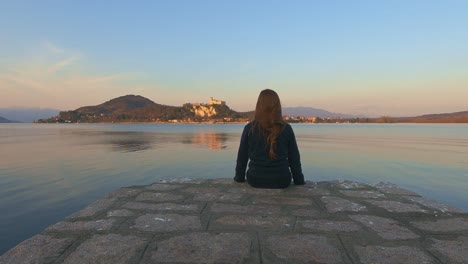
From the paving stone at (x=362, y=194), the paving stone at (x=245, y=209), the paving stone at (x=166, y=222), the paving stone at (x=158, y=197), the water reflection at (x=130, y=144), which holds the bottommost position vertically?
the water reflection at (x=130, y=144)

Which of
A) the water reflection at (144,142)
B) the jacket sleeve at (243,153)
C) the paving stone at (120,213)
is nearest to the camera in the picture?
the paving stone at (120,213)

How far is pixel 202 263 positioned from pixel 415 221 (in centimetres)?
309

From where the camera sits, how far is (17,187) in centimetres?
1163

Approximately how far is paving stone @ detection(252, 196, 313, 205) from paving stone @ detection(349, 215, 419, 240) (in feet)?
3.01

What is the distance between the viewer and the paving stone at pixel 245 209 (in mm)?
4520

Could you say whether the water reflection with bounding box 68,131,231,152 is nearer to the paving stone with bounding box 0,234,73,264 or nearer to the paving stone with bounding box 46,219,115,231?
the paving stone with bounding box 46,219,115,231

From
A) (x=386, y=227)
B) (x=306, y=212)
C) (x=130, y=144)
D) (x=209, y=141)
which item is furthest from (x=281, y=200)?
(x=209, y=141)

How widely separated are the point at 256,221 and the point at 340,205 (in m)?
1.62

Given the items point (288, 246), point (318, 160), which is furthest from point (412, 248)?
point (318, 160)

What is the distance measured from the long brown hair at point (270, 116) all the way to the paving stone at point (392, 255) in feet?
8.97

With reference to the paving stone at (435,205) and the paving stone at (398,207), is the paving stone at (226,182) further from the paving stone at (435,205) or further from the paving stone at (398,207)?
the paving stone at (435,205)

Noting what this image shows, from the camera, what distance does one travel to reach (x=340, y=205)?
16.2 feet

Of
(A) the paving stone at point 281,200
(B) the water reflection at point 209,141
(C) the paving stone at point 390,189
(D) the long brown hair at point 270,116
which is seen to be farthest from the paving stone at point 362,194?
(B) the water reflection at point 209,141

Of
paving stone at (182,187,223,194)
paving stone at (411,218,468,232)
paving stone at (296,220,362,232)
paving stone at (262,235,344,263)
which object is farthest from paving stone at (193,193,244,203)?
paving stone at (411,218,468,232)
